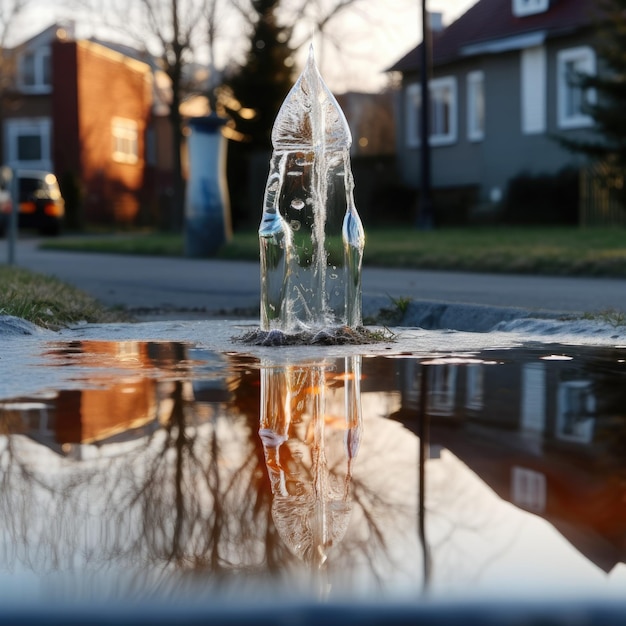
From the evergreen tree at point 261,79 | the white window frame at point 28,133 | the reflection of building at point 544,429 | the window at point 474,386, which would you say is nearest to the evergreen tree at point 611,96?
the evergreen tree at point 261,79

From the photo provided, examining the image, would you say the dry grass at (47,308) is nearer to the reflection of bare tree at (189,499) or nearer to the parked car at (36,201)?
the reflection of bare tree at (189,499)

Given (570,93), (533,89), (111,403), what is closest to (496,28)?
(533,89)

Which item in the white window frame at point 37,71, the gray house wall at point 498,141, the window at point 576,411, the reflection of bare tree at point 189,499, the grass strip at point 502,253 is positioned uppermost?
the white window frame at point 37,71

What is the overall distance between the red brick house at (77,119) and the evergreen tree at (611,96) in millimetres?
21862

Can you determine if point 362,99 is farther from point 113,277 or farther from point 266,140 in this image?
point 113,277

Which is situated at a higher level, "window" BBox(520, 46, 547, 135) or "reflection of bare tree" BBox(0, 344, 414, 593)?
"window" BBox(520, 46, 547, 135)

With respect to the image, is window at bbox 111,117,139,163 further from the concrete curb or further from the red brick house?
the concrete curb

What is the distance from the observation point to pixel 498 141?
30.0 metres

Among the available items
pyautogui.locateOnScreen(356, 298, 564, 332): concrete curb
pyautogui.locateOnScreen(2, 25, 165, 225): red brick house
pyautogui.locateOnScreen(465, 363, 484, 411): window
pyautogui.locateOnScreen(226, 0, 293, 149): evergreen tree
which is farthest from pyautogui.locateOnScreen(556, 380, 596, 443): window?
pyautogui.locateOnScreen(2, 25, 165, 225): red brick house

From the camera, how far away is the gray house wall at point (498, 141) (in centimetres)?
2811

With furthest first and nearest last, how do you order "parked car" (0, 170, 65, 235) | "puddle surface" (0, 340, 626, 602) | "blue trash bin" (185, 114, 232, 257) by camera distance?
"parked car" (0, 170, 65, 235)
"blue trash bin" (185, 114, 232, 257)
"puddle surface" (0, 340, 626, 602)

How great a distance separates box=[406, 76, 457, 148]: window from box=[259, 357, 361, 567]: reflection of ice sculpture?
28.0m

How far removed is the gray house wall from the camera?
92.2 feet

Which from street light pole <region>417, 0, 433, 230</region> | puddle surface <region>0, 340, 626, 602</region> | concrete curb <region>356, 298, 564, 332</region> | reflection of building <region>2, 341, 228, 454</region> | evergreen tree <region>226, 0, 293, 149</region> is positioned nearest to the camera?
puddle surface <region>0, 340, 626, 602</region>
